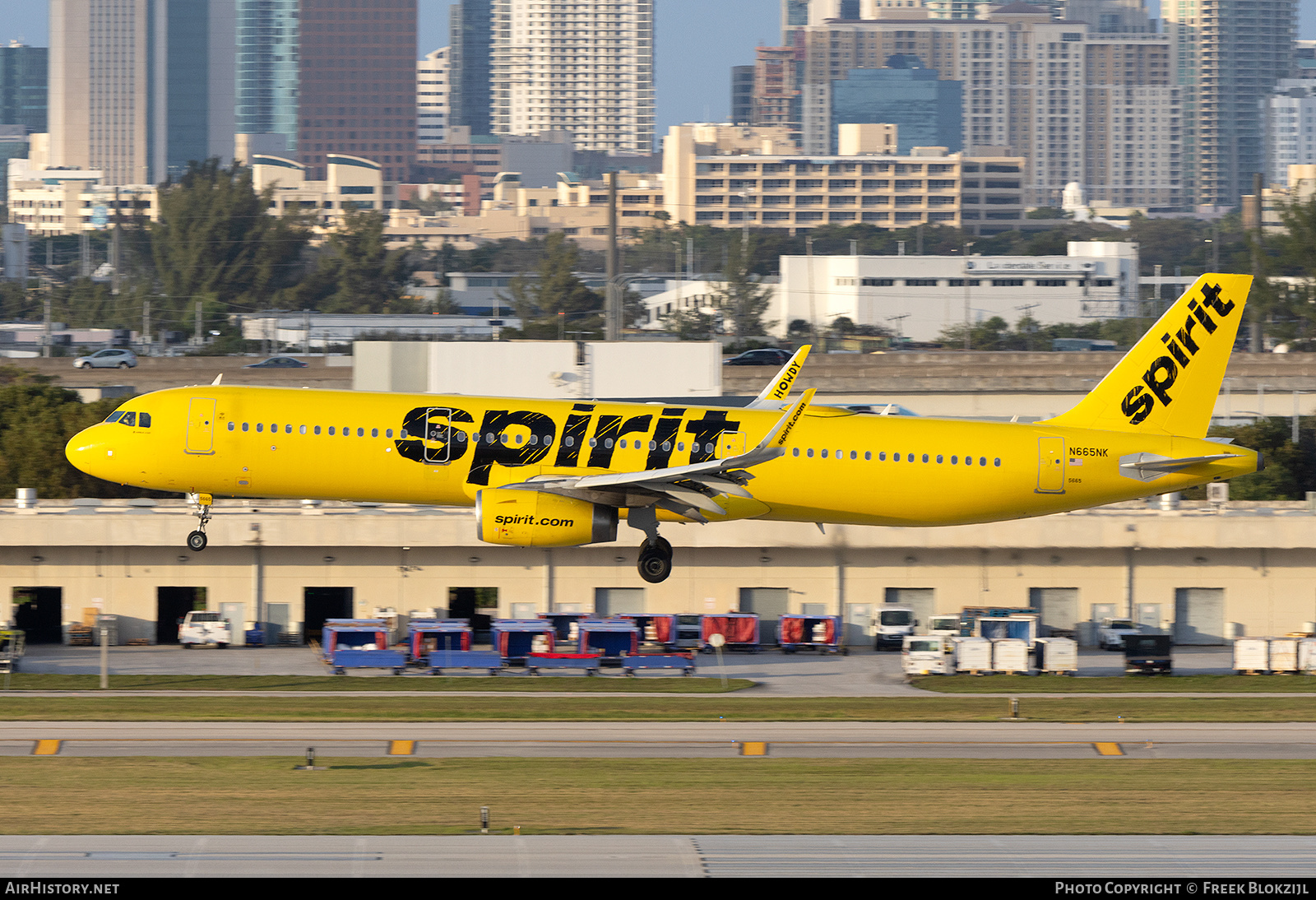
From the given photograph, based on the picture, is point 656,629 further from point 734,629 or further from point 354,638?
point 354,638

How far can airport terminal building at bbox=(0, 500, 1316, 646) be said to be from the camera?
258 feet

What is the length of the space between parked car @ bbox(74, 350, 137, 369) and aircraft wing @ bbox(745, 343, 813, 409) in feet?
304

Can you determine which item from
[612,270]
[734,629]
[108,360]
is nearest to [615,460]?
[734,629]

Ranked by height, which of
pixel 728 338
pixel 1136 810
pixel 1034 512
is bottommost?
pixel 1136 810

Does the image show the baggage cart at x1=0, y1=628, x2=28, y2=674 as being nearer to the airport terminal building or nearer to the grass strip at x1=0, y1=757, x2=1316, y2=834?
the airport terminal building

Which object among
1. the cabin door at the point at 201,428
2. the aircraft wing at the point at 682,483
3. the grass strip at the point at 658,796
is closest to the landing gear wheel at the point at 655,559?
the aircraft wing at the point at 682,483

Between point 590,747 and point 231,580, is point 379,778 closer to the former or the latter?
point 590,747

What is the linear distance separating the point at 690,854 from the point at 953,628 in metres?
40.0

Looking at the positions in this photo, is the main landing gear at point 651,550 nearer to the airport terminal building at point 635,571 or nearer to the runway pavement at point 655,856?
the runway pavement at point 655,856

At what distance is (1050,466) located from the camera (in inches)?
2144

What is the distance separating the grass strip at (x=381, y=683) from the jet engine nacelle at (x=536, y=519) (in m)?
17.1

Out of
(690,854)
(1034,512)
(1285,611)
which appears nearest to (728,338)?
(1285,611)

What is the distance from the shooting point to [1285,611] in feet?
271
